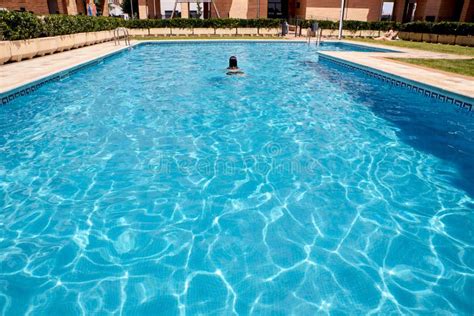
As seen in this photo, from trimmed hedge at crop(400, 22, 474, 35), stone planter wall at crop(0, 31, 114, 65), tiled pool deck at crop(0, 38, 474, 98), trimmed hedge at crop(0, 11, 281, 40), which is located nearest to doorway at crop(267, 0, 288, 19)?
trimmed hedge at crop(0, 11, 281, 40)

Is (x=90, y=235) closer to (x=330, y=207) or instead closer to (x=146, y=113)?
(x=330, y=207)

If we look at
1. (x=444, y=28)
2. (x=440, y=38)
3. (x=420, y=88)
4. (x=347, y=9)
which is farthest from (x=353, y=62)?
(x=347, y=9)

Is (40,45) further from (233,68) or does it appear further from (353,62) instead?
(353,62)

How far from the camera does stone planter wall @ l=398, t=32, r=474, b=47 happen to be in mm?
23656

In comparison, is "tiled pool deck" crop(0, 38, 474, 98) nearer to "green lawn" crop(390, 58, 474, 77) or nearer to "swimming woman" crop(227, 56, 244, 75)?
"green lawn" crop(390, 58, 474, 77)

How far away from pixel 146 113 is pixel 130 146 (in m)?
2.49

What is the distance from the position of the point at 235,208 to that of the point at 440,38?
27.7 m

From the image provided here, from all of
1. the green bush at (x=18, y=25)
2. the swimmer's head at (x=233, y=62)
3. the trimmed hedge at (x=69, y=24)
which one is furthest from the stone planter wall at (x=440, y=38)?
the green bush at (x=18, y=25)

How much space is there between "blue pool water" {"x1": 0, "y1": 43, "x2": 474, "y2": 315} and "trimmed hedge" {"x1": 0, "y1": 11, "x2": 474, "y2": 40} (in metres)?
6.34

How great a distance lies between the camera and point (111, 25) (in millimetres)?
27641

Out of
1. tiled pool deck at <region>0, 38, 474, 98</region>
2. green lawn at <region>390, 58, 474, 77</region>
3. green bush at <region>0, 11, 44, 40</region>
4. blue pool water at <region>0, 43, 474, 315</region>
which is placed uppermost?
green bush at <region>0, 11, 44, 40</region>

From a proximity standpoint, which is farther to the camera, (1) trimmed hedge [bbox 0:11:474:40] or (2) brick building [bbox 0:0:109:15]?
(2) brick building [bbox 0:0:109:15]

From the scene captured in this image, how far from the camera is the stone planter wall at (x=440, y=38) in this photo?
23.7 metres

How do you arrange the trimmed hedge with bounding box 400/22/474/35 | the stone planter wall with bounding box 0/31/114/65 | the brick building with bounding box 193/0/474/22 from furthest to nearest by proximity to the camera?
1. the brick building with bounding box 193/0/474/22
2. the trimmed hedge with bounding box 400/22/474/35
3. the stone planter wall with bounding box 0/31/114/65
